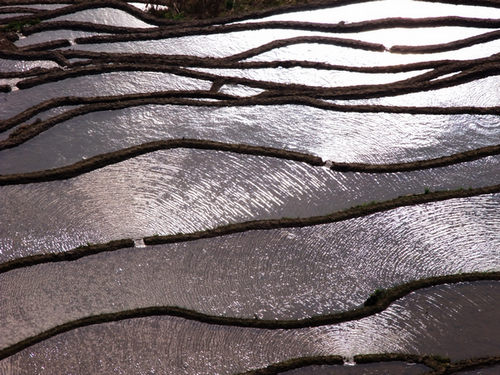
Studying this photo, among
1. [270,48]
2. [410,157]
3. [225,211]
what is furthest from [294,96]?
[225,211]

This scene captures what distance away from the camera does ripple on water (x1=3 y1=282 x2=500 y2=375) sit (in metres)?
5.96

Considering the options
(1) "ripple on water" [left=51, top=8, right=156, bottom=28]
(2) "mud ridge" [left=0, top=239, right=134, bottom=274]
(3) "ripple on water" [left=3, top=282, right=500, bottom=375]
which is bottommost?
(3) "ripple on water" [left=3, top=282, right=500, bottom=375]

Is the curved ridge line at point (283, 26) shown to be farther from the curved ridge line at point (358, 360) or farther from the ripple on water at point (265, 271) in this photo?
the curved ridge line at point (358, 360)

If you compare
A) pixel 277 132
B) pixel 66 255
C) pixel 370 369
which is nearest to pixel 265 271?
pixel 370 369

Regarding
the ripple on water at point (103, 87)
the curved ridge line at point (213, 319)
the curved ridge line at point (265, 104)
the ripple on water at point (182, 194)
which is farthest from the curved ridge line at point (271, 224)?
the ripple on water at point (103, 87)

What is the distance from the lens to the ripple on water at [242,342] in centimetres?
596

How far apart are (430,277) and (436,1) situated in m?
8.44

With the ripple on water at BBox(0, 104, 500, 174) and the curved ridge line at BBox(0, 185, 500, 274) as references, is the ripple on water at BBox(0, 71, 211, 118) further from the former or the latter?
the curved ridge line at BBox(0, 185, 500, 274)

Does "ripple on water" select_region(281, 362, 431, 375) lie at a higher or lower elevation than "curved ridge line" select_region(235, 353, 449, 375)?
lower

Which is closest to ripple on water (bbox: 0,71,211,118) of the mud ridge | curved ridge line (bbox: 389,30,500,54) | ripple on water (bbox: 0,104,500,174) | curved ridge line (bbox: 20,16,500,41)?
ripple on water (bbox: 0,104,500,174)

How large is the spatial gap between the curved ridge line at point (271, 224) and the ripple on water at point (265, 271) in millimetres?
88

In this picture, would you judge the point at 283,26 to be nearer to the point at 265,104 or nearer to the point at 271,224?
the point at 265,104

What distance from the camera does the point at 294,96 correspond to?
32.1 feet

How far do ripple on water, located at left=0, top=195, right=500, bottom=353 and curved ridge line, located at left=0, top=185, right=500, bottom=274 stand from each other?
3.5 inches
